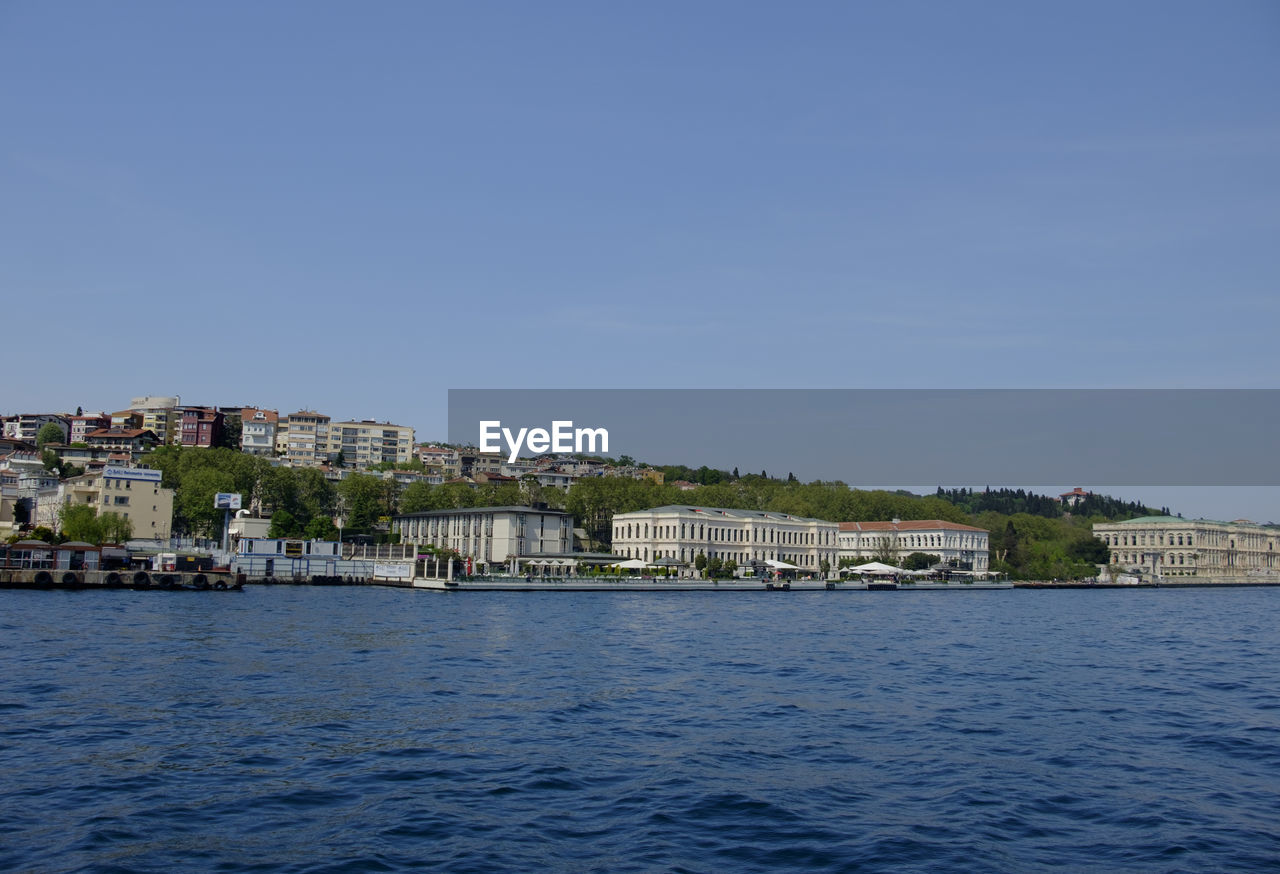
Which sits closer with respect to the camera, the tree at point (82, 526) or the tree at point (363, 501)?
the tree at point (82, 526)

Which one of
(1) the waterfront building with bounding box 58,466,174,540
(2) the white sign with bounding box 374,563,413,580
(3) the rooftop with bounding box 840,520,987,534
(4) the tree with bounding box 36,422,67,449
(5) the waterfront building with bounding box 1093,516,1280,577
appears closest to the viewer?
(2) the white sign with bounding box 374,563,413,580

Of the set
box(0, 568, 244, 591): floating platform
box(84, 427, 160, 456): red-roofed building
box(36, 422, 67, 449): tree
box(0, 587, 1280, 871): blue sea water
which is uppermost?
box(36, 422, 67, 449): tree

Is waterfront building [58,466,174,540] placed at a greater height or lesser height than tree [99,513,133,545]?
greater

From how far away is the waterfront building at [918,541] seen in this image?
394ft

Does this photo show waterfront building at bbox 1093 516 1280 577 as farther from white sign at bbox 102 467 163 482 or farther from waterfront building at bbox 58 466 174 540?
white sign at bbox 102 467 163 482

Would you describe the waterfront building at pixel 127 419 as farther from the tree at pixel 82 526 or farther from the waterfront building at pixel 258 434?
the tree at pixel 82 526

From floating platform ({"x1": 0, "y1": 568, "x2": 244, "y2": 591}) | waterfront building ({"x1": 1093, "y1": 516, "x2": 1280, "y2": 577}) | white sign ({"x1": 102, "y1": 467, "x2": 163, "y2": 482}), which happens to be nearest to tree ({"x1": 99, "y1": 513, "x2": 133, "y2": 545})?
white sign ({"x1": 102, "y1": 467, "x2": 163, "y2": 482})

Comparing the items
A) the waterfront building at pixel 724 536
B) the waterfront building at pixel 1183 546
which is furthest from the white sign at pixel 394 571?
the waterfront building at pixel 1183 546

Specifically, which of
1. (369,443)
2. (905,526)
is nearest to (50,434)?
(369,443)

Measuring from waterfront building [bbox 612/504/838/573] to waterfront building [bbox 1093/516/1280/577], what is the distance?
5481 cm

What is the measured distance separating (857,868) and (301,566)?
67997mm

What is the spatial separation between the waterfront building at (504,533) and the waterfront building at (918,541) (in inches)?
1735

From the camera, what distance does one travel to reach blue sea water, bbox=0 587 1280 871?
1119 centimetres

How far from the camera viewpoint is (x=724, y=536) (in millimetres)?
100875
